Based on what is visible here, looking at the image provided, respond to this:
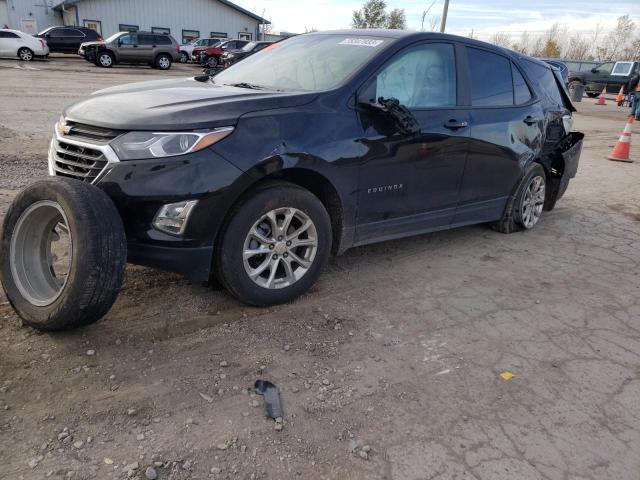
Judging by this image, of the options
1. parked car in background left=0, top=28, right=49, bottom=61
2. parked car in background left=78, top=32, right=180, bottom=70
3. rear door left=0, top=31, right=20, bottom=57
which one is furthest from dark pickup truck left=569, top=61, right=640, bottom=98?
rear door left=0, top=31, right=20, bottom=57

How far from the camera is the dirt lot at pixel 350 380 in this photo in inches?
89.5

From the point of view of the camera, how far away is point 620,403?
A: 9.21 feet

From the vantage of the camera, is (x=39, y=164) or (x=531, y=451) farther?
(x=39, y=164)

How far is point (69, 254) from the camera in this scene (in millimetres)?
2898

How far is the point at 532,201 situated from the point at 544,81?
4.36 ft

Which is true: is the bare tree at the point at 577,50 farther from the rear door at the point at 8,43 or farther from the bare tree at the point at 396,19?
the rear door at the point at 8,43

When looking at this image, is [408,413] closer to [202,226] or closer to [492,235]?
[202,226]

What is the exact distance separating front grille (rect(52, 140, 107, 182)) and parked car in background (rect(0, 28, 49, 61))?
28000 millimetres

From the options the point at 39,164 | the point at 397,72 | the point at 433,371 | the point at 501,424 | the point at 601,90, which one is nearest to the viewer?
the point at 501,424

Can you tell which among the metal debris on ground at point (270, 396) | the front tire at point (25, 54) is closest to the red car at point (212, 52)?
the front tire at point (25, 54)

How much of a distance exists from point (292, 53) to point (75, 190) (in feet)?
7.65

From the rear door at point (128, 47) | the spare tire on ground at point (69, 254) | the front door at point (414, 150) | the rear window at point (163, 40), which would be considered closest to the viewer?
the spare tire on ground at point (69, 254)

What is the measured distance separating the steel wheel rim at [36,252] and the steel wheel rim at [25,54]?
28344 mm

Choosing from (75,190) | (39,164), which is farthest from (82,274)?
(39,164)
